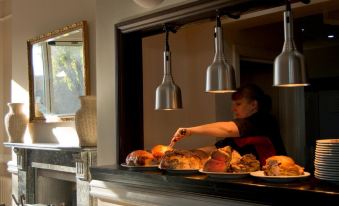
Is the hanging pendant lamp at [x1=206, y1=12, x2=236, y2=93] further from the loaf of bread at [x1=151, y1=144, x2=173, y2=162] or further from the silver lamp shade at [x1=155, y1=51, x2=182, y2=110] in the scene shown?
the loaf of bread at [x1=151, y1=144, x2=173, y2=162]

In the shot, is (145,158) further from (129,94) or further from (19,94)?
(19,94)

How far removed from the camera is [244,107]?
222 centimetres

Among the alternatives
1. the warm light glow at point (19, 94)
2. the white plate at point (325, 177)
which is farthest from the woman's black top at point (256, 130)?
the warm light glow at point (19, 94)

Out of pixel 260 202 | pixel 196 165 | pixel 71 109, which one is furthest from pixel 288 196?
pixel 71 109

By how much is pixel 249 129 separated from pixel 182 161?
444 mm

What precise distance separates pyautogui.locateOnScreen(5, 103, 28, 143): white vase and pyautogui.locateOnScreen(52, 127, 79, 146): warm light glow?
1.48ft

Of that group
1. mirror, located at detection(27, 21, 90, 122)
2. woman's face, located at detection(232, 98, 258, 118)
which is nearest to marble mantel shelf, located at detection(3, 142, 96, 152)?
mirror, located at detection(27, 21, 90, 122)

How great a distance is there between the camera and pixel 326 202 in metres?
1.10

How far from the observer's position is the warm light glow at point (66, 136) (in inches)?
132

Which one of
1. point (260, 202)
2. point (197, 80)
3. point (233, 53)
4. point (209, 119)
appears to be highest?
point (233, 53)

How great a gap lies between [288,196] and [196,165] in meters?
0.50

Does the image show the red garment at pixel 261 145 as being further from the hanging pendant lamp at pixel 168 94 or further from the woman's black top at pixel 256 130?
the hanging pendant lamp at pixel 168 94

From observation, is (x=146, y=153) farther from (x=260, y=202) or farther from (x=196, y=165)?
(x=260, y=202)

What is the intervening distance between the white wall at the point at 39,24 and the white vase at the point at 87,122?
0.30 meters
